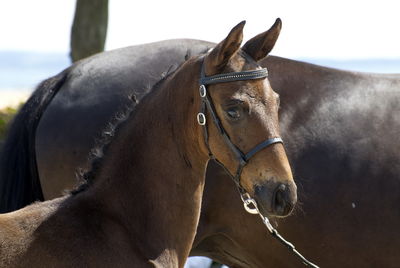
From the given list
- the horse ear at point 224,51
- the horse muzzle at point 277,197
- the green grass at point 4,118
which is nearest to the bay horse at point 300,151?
the horse ear at point 224,51

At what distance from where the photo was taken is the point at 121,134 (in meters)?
3.63

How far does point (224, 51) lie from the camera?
132 inches

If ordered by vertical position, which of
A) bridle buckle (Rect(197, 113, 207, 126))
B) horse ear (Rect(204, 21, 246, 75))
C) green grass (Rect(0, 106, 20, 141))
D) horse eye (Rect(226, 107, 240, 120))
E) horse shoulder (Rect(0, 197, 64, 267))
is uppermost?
horse ear (Rect(204, 21, 246, 75))

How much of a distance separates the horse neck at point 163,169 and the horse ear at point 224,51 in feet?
0.35

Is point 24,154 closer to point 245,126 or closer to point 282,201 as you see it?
point 245,126

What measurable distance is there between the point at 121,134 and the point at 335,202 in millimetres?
1699

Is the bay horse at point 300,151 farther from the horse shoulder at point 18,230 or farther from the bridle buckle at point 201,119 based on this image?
the horse shoulder at point 18,230

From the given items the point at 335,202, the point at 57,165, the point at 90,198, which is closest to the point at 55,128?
the point at 57,165

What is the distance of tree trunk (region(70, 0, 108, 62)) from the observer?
24.6 feet

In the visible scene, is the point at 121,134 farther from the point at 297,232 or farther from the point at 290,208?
the point at 297,232

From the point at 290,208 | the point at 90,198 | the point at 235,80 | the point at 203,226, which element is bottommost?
the point at 203,226

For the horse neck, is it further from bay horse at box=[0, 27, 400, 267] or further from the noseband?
bay horse at box=[0, 27, 400, 267]

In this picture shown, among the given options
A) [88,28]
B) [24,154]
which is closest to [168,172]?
[24,154]

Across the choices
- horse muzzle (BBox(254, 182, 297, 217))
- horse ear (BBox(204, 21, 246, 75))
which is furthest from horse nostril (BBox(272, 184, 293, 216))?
horse ear (BBox(204, 21, 246, 75))
